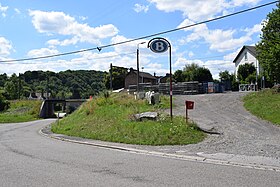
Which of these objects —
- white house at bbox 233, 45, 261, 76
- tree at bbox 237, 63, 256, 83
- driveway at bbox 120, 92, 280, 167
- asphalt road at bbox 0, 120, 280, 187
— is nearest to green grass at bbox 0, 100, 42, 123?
tree at bbox 237, 63, 256, 83

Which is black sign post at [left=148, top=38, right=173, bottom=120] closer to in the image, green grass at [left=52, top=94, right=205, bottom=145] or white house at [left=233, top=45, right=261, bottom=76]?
green grass at [left=52, top=94, right=205, bottom=145]

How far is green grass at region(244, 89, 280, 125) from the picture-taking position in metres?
21.4

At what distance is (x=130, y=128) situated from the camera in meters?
18.0

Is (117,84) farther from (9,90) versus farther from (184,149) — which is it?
(184,149)

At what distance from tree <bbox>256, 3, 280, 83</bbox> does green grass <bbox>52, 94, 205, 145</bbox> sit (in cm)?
1144

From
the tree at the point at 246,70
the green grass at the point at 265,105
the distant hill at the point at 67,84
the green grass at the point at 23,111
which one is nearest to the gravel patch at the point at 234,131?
the green grass at the point at 265,105

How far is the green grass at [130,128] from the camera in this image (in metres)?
15.5

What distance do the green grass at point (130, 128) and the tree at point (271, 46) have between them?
451 inches

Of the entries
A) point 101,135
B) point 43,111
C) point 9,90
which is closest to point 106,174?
point 101,135

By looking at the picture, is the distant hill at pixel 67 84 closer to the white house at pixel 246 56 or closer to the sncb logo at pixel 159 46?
the white house at pixel 246 56

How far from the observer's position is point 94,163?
34.7ft

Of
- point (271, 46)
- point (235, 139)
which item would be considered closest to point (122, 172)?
point (235, 139)

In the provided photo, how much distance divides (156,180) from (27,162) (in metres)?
4.96

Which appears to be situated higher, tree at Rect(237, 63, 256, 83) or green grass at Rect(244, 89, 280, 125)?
tree at Rect(237, 63, 256, 83)
